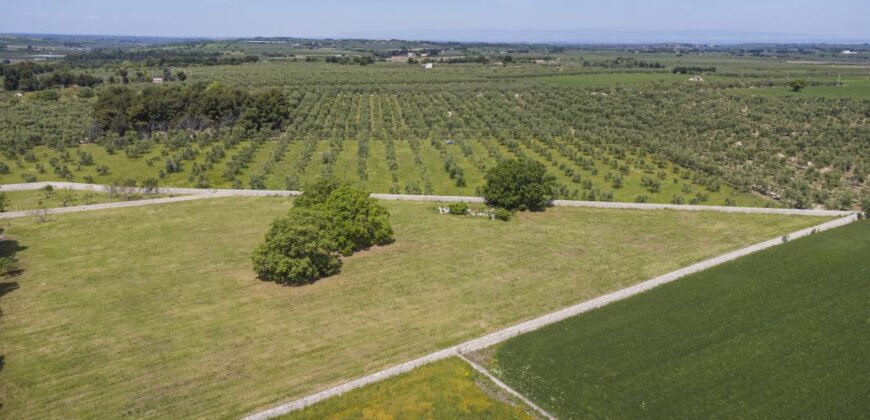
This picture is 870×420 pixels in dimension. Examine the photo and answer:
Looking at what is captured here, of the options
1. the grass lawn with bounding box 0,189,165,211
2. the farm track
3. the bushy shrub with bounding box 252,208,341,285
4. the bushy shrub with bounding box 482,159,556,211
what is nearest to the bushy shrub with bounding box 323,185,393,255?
the bushy shrub with bounding box 252,208,341,285

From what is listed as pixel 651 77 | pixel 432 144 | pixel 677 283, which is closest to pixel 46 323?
pixel 677 283

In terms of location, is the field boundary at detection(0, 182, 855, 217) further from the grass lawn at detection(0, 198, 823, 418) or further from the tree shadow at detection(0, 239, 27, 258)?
the tree shadow at detection(0, 239, 27, 258)

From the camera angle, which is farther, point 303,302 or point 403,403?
point 303,302

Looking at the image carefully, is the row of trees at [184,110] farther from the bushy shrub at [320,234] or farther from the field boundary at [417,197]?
the bushy shrub at [320,234]

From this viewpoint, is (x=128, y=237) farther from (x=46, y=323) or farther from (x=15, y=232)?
(x=46, y=323)

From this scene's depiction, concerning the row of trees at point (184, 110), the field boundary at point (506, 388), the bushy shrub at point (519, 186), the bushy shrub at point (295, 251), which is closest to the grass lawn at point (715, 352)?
the field boundary at point (506, 388)
